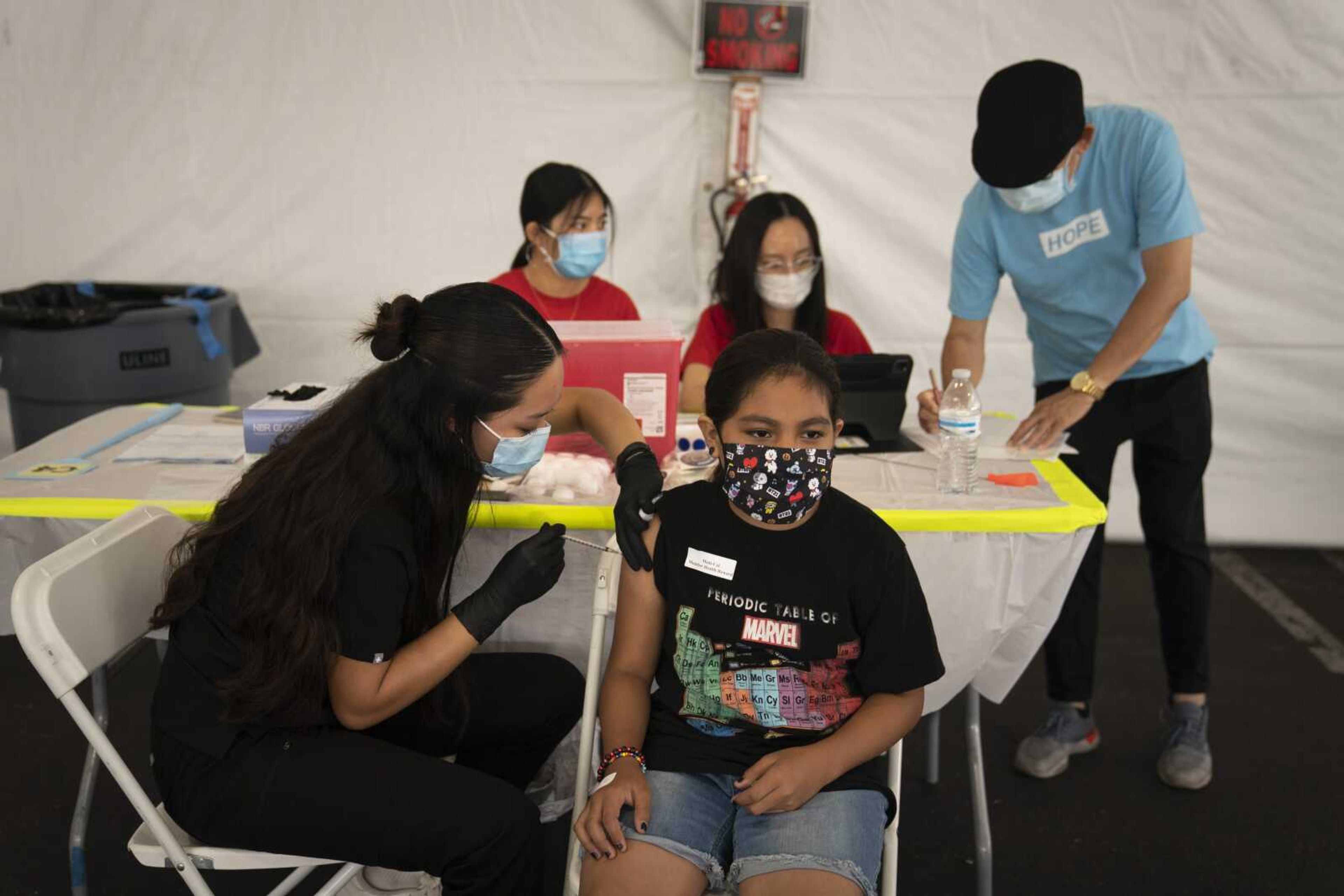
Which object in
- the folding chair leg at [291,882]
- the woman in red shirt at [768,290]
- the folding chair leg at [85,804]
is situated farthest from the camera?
the woman in red shirt at [768,290]

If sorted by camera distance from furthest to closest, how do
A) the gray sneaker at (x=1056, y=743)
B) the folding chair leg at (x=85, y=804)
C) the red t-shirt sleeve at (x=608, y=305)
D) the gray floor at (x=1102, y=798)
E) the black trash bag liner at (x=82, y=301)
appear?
the black trash bag liner at (x=82, y=301)
the red t-shirt sleeve at (x=608, y=305)
the gray sneaker at (x=1056, y=743)
the gray floor at (x=1102, y=798)
the folding chair leg at (x=85, y=804)

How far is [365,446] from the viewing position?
4.85 ft

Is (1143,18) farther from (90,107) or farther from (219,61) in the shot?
(90,107)

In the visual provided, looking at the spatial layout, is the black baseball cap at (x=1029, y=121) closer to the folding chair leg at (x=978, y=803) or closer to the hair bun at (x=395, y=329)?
the folding chair leg at (x=978, y=803)

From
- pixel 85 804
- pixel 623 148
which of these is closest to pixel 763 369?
pixel 85 804

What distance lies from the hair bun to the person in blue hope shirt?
4.30 ft

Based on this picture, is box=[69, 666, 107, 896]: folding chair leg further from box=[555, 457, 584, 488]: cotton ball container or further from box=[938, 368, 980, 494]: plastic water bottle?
box=[938, 368, 980, 494]: plastic water bottle

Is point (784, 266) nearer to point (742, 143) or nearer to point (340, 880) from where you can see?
point (742, 143)

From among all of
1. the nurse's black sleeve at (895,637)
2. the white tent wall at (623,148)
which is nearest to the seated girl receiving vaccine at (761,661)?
the nurse's black sleeve at (895,637)

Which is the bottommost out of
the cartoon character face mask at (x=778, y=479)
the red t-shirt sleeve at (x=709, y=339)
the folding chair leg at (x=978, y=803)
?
the folding chair leg at (x=978, y=803)

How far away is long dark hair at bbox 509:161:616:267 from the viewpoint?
2668mm

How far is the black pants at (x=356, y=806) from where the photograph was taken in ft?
4.74

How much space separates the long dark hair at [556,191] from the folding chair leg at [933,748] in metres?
1.45

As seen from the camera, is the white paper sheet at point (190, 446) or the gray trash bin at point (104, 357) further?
the gray trash bin at point (104, 357)
